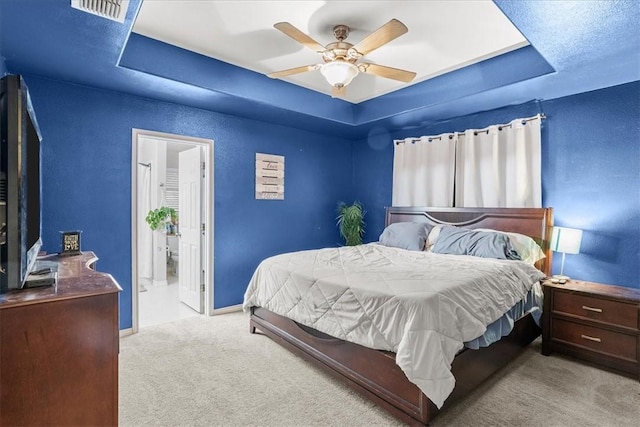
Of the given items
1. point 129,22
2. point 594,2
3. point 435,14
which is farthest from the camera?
point 435,14

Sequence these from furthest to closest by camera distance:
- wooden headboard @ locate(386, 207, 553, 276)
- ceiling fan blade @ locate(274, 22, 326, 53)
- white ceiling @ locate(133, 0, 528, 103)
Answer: wooden headboard @ locate(386, 207, 553, 276) → white ceiling @ locate(133, 0, 528, 103) → ceiling fan blade @ locate(274, 22, 326, 53)

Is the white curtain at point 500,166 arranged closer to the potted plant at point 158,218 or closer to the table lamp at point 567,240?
the table lamp at point 567,240

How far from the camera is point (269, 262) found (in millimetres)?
3102

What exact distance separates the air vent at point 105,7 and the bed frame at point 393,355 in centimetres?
243

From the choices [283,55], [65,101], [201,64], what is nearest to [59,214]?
[65,101]

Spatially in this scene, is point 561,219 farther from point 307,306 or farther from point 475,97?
point 307,306

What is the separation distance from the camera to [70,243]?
8.89 feet

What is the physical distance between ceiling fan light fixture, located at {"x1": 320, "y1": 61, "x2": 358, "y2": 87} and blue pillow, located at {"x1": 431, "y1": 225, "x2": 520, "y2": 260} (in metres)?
2.05

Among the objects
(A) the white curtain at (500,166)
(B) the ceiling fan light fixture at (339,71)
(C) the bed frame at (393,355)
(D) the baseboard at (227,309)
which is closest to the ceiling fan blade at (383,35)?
(B) the ceiling fan light fixture at (339,71)

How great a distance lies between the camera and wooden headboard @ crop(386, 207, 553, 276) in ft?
10.8

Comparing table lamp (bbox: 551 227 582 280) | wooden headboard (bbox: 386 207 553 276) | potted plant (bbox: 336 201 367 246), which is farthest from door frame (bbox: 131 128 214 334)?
table lamp (bbox: 551 227 582 280)

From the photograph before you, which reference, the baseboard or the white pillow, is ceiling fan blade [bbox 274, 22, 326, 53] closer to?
the white pillow

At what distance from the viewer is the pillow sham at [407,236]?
3.86 m

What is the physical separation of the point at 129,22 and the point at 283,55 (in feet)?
4.44
